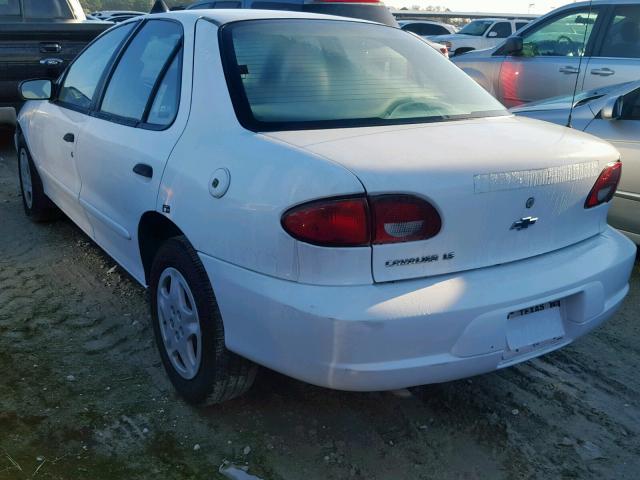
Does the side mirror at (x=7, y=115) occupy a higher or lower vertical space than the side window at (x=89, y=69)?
lower

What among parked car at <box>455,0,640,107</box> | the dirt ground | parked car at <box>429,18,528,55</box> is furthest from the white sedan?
parked car at <box>429,18,528,55</box>

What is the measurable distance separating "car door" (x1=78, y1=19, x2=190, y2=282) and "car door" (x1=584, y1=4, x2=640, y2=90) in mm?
5121

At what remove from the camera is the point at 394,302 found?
2.15 metres

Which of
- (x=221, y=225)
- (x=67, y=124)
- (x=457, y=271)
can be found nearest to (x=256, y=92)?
(x=221, y=225)

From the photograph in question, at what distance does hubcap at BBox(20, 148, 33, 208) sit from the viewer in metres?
5.07

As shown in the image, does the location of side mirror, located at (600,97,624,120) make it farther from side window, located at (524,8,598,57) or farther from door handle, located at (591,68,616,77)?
side window, located at (524,8,598,57)

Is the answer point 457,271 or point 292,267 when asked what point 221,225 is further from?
point 457,271

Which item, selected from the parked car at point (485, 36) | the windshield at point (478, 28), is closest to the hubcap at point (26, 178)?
the parked car at point (485, 36)

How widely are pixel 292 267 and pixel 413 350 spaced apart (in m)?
0.47

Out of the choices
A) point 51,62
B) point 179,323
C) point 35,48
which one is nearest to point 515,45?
point 51,62

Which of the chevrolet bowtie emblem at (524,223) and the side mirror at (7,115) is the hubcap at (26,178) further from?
the chevrolet bowtie emblem at (524,223)

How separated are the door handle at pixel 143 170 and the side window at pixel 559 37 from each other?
602 centimetres

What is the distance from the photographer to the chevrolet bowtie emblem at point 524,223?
240 centimetres

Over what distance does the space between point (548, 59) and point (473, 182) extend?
610 centimetres
